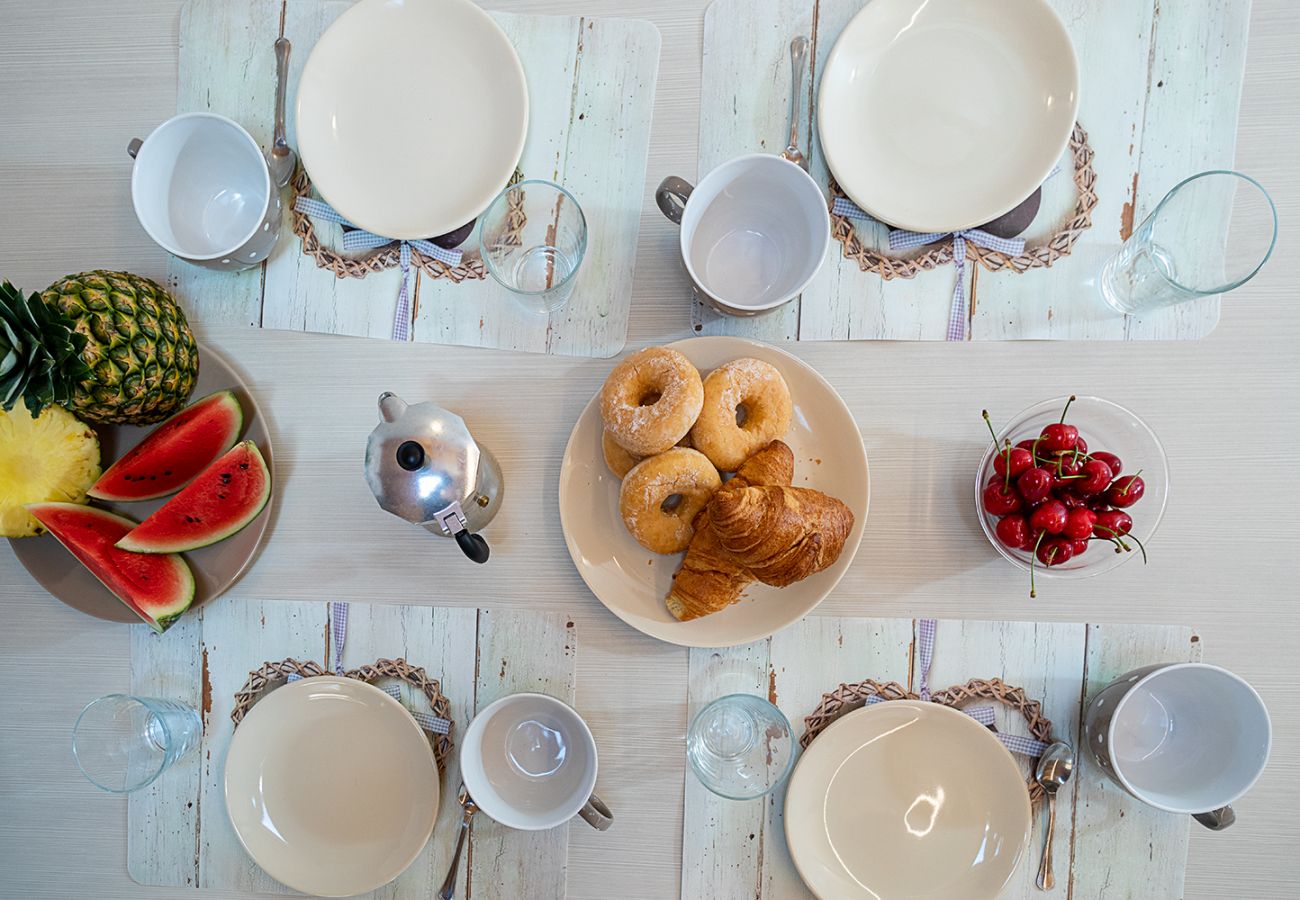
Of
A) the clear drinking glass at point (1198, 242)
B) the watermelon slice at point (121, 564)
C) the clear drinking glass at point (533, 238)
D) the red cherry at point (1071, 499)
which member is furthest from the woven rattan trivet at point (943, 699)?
the watermelon slice at point (121, 564)

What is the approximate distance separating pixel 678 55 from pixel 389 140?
0.53 meters

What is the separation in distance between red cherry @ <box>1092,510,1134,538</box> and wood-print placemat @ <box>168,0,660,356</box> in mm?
836

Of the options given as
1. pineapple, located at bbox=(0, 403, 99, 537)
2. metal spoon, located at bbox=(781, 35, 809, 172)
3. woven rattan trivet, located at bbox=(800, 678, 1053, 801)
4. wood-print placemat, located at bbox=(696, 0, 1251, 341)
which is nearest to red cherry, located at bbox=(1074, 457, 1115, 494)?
wood-print placemat, located at bbox=(696, 0, 1251, 341)

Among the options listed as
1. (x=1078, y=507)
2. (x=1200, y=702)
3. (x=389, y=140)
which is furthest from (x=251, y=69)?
(x=1200, y=702)

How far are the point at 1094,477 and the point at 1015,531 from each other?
0.46 feet

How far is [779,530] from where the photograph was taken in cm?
119

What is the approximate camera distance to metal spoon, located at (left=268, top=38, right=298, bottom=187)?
4.71ft

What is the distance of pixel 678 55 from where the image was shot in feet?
4.69

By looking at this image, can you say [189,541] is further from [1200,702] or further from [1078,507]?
[1200,702]

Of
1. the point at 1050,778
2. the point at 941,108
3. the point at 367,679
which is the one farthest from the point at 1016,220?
the point at 367,679

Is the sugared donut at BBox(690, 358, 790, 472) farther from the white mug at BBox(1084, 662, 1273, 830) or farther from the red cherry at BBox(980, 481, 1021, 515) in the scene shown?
the white mug at BBox(1084, 662, 1273, 830)

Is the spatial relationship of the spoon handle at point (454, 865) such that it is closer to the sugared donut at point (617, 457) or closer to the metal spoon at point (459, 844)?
the metal spoon at point (459, 844)

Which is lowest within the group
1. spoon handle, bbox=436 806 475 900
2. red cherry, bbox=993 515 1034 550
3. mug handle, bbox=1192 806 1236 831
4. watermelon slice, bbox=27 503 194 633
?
spoon handle, bbox=436 806 475 900

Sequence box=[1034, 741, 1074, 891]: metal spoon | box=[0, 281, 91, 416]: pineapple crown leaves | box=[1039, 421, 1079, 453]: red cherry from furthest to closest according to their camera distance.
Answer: box=[1034, 741, 1074, 891]: metal spoon
box=[1039, 421, 1079, 453]: red cherry
box=[0, 281, 91, 416]: pineapple crown leaves
